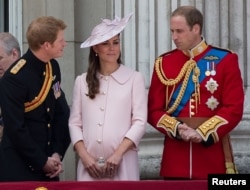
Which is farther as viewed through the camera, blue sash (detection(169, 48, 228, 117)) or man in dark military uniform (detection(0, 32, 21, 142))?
man in dark military uniform (detection(0, 32, 21, 142))

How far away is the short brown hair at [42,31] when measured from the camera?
751 centimetres

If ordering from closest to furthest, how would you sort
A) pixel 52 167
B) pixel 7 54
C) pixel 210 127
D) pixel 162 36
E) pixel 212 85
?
pixel 52 167
pixel 210 127
pixel 212 85
pixel 7 54
pixel 162 36

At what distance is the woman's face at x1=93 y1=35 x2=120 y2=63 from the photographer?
25.3ft

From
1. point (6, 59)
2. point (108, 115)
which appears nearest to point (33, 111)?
point (108, 115)

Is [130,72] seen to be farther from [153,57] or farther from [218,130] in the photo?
[153,57]

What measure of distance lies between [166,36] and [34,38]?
2.23 m

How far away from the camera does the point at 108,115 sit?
25.0ft

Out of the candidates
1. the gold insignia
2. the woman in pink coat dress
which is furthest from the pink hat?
the gold insignia

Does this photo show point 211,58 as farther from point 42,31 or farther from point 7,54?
point 7,54

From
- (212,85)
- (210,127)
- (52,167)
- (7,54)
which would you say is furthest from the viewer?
(7,54)

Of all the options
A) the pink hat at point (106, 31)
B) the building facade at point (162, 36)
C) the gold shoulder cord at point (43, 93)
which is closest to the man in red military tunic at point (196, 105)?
the pink hat at point (106, 31)

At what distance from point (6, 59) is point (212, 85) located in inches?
56.1

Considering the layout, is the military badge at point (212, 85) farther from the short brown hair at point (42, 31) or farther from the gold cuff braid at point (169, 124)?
the short brown hair at point (42, 31)

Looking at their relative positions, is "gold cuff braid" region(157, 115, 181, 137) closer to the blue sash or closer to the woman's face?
the blue sash
